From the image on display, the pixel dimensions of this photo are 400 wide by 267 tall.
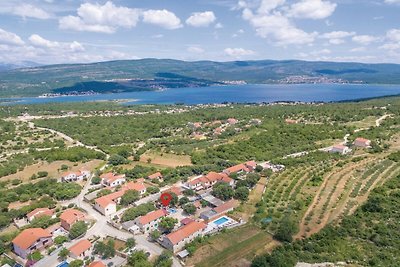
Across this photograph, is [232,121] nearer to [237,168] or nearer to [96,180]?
[237,168]

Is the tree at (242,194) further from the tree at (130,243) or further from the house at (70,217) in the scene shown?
the house at (70,217)

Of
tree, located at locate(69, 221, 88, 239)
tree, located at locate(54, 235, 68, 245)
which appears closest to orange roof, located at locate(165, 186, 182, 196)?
tree, located at locate(69, 221, 88, 239)

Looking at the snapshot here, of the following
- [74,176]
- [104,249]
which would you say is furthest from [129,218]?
[74,176]

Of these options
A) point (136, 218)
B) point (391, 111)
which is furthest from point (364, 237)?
point (391, 111)

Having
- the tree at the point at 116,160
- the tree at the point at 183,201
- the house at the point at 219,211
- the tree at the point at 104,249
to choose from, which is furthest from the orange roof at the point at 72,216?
the tree at the point at 116,160

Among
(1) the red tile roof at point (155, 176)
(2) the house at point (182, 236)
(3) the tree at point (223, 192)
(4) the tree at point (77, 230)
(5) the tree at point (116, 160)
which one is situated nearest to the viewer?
(2) the house at point (182, 236)

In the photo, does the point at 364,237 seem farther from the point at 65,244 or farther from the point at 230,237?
the point at 65,244

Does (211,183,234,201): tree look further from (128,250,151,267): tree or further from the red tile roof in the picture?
(128,250,151,267): tree
